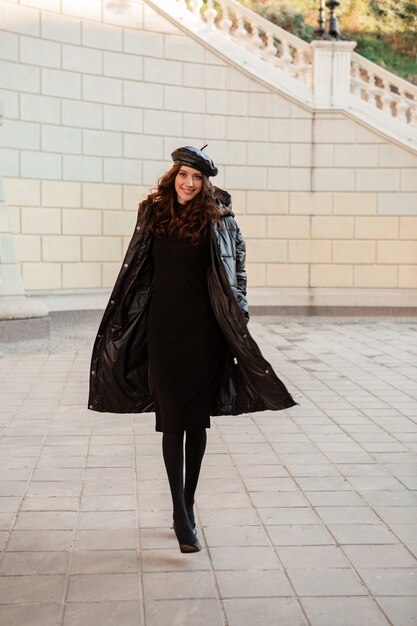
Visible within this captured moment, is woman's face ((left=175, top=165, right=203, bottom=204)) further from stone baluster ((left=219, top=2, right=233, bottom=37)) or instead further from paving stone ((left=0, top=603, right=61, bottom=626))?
stone baluster ((left=219, top=2, right=233, bottom=37))

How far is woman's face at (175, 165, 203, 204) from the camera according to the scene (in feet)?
13.8

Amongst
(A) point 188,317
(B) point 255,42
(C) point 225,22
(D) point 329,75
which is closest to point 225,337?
(A) point 188,317

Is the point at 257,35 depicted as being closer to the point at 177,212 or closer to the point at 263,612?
the point at 177,212

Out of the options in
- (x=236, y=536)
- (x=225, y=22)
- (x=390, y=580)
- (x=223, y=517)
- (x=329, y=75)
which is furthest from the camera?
(x=329, y=75)

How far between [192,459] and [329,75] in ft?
39.3

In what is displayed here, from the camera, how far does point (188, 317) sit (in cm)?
418

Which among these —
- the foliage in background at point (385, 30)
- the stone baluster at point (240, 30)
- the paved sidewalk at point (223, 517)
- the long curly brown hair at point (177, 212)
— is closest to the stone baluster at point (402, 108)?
the stone baluster at point (240, 30)

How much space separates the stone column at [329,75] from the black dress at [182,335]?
38.1 ft

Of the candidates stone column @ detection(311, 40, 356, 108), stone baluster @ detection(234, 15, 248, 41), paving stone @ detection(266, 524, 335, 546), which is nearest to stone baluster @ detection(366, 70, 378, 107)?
stone column @ detection(311, 40, 356, 108)

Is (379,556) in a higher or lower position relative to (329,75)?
lower

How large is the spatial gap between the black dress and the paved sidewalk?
25.1 inches

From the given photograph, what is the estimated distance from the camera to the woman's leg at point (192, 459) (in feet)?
14.1

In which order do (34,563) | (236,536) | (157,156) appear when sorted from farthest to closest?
(157,156)
(236,536)
(34,563)

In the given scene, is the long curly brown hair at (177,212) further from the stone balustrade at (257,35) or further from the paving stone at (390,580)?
the stone balustrade at (257,35)
